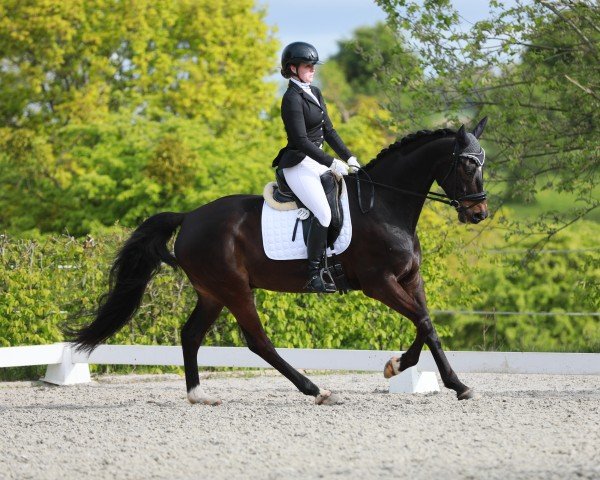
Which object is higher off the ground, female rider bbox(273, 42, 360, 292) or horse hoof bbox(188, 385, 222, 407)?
female rider bbox(273, 42, 360, 292)

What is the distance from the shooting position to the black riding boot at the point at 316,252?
8.09 meters

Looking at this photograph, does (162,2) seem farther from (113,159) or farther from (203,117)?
(113,159)

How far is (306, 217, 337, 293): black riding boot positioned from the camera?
26.5 ft

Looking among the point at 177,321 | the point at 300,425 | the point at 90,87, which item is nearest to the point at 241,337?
the point at 177,321

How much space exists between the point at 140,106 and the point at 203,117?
5.84 feet

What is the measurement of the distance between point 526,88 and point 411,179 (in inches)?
181

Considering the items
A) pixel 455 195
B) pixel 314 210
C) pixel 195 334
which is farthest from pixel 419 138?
pixel 195 334

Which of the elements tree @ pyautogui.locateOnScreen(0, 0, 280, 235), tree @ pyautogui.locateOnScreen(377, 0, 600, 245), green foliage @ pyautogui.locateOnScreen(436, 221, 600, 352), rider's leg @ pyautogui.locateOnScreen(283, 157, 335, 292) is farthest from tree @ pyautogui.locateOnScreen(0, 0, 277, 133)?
rider's leg @ pyautogui.locateOnScreen(283, 157, 335, 292)

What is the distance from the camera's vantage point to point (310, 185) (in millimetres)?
8109

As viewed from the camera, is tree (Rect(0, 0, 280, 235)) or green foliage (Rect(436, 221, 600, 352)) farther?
tree (Rect(0, 0, 280, 235))

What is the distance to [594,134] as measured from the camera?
11.9 meters

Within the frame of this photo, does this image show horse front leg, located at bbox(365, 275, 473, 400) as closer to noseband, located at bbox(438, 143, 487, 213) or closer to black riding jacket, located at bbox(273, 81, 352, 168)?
noseband, located at bbox(438, 143, 487, 213)

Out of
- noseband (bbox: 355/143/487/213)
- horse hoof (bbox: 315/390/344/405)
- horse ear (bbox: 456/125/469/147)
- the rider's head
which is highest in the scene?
the rider's head

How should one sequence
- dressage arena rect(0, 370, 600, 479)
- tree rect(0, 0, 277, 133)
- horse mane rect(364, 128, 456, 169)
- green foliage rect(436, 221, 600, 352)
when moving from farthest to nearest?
tree rect(0, 0, 277, 133) < green foliage rect(436, 221, 600, 352) < horse mane rect(364, 128, 456, 169) < dressage arena rect(0, 370, 600, 479)
